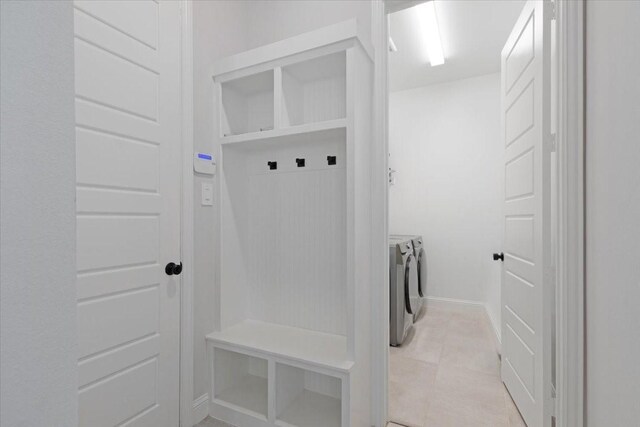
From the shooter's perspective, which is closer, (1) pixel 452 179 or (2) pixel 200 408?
(2) pixel 200 408

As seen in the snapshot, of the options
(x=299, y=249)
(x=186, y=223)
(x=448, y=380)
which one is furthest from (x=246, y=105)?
(x=448, y=380)

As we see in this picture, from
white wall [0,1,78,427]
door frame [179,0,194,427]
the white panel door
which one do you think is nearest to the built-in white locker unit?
door frame [179,0,194,427]

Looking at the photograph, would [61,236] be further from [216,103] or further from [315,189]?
[216,103]

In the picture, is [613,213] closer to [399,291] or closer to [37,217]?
[37,217]

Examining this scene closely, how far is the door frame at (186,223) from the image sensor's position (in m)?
1.70

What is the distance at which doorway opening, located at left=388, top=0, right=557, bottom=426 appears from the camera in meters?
1.59

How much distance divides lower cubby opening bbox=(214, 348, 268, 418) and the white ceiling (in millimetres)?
2970

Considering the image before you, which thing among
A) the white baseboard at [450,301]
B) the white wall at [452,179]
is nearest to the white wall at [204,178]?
the white wall at [452,179]

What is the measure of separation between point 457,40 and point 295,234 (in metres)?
2.58

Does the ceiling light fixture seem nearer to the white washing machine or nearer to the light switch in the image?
the white washing machine

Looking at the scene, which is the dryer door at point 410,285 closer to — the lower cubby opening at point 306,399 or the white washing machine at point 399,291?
the white washing machine at point 399,291

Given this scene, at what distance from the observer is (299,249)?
2.02 meters

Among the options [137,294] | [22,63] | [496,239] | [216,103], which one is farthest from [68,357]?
[496,239]

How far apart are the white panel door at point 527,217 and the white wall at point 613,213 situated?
27cm
